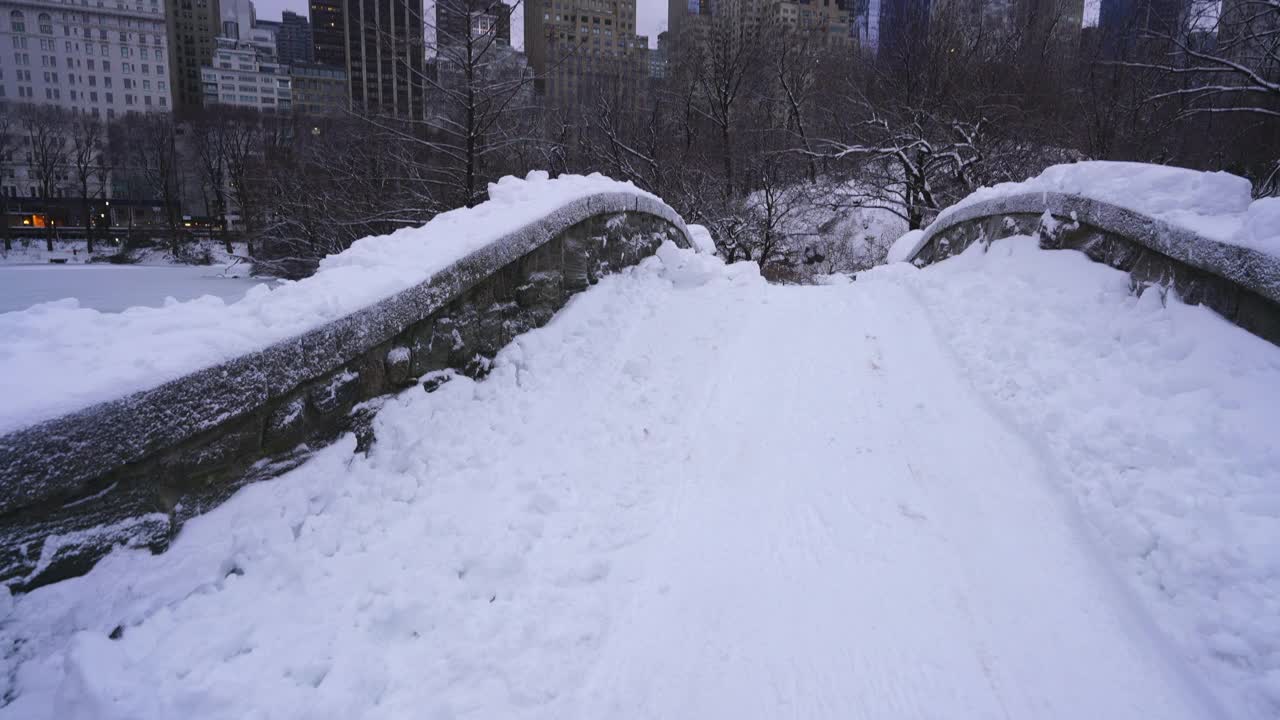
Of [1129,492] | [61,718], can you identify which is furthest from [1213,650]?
[61,718]

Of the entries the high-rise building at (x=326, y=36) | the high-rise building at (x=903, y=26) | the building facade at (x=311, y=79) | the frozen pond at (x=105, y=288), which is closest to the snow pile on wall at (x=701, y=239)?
the frozen pond at (x=105, y=288)

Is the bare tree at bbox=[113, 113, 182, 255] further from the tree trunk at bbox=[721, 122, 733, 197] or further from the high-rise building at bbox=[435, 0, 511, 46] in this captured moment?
the high-rise building at bbox=[435, 0, 511, 46]

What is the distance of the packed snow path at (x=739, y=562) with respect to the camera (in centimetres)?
220

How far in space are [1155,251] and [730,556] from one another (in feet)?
12.2

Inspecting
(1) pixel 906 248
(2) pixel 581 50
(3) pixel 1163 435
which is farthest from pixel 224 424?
(2) pixel 581 50

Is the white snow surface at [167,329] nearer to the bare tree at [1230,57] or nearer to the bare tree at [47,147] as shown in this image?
the bare tree at [1230,57]

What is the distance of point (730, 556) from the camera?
9.78ft

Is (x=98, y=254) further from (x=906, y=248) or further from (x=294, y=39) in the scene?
(x=294, y=39)

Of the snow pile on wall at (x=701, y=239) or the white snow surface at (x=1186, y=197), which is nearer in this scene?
the white snow surface at (x=1186, y=197)

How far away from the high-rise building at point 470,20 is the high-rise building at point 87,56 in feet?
316

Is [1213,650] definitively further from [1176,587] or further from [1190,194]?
[1190,194]

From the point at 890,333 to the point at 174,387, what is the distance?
17.6 feet

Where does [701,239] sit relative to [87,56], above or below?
below

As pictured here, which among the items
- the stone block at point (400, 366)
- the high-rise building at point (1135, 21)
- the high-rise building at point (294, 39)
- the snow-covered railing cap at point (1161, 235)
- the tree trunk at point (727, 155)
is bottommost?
the stone block at point (400, 366)
